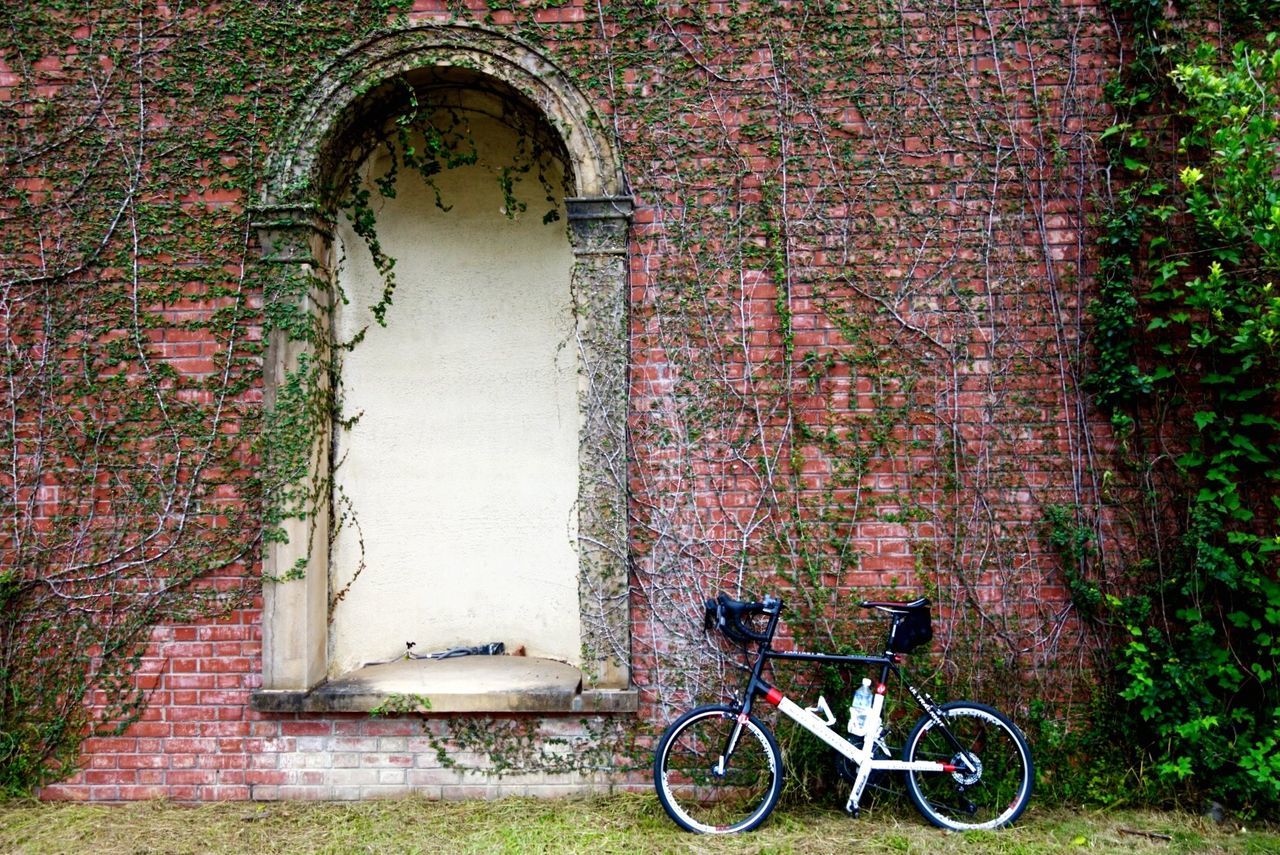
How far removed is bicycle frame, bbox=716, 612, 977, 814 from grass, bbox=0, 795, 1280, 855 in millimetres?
283

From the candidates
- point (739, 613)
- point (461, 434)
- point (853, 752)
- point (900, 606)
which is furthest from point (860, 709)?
point (461, 434)

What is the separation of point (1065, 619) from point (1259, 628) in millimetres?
855

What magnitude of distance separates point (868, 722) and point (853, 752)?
16 cm

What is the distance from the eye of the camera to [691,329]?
414 cm

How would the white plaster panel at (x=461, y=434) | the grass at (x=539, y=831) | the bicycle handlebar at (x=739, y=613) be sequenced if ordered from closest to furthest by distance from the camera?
the grass at (x=539, y=831), the bicycle handlebar at (x=739, y=613), the white plaster panel at (x=461, y=434)

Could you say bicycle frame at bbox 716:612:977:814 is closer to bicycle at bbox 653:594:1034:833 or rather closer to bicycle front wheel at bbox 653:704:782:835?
bicycle at bbox 653:594:1034:833

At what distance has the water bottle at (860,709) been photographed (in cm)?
374

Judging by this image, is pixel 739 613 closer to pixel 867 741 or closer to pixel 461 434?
pixel 867 741

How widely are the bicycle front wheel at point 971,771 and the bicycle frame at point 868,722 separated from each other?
0.16ft

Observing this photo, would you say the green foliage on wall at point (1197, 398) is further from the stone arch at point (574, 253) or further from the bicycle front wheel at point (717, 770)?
the stone arch at point (574, 253)

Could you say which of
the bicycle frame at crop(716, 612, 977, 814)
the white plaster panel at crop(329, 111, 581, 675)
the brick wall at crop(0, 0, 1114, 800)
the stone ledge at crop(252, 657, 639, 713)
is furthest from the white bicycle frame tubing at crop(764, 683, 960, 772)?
the white plaster panel at crop(329, 111, 581, 675)

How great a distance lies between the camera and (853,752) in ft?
12.2

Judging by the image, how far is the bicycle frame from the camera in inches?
145

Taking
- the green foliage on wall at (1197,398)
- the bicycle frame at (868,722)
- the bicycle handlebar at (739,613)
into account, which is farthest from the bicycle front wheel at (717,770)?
the green foliage on wall at (1197,398)
